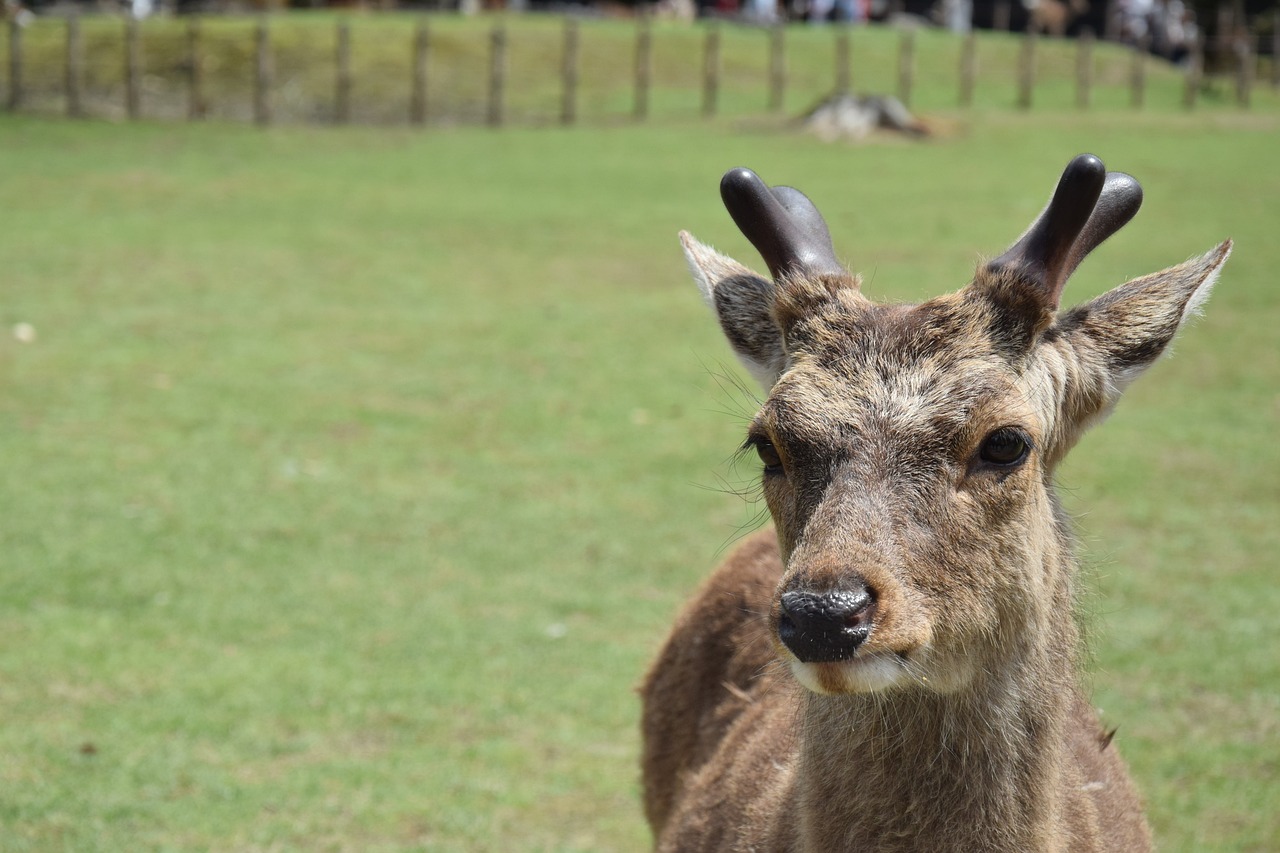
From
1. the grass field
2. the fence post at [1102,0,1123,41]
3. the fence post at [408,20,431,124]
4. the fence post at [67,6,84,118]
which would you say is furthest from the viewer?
the fence post at [1102,0,1123,41]

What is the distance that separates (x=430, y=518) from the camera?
9.60 metres

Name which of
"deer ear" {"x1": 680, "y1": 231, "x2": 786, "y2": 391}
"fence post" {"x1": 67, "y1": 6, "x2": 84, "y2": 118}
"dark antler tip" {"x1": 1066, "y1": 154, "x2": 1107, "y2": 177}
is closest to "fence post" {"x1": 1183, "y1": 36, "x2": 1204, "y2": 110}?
"fence post" {"x1": 67, "y1": 6, "x2": 84, "y2": 118}

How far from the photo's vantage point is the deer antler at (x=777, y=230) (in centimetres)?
393

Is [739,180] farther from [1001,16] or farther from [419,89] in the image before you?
[1001,16]

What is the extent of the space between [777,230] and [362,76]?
34.1 meters

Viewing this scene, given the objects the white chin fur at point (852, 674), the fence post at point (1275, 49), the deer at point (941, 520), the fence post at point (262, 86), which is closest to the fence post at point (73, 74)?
the fence post at point (262, 86)

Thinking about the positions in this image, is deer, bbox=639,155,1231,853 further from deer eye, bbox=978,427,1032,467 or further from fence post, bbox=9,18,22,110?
fence post, bbox=9,18,22,110

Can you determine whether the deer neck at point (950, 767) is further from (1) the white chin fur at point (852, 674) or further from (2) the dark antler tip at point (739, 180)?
(2) the dark antler tip at point (739, 180)

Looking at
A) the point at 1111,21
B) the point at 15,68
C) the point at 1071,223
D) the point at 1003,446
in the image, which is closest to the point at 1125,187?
the point at 1071,223

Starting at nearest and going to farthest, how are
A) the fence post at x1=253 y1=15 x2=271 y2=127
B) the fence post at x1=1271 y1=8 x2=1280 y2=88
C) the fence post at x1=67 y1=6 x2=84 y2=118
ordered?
the fence post at x1=67 y1=6 x2=84 y2=118 → the fence post at x1=253 y1=15 x2=271 y2=127 → the fence post at x1=1271 y1=8 x2=1280 y2=88

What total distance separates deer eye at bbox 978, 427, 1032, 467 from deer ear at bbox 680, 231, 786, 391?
76 cm

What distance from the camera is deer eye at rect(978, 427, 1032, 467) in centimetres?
347

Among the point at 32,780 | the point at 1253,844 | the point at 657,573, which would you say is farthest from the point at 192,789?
the point at 1253,844

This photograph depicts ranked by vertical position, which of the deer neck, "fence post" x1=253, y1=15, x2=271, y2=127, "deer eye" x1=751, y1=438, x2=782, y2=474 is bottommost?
the deer neck
